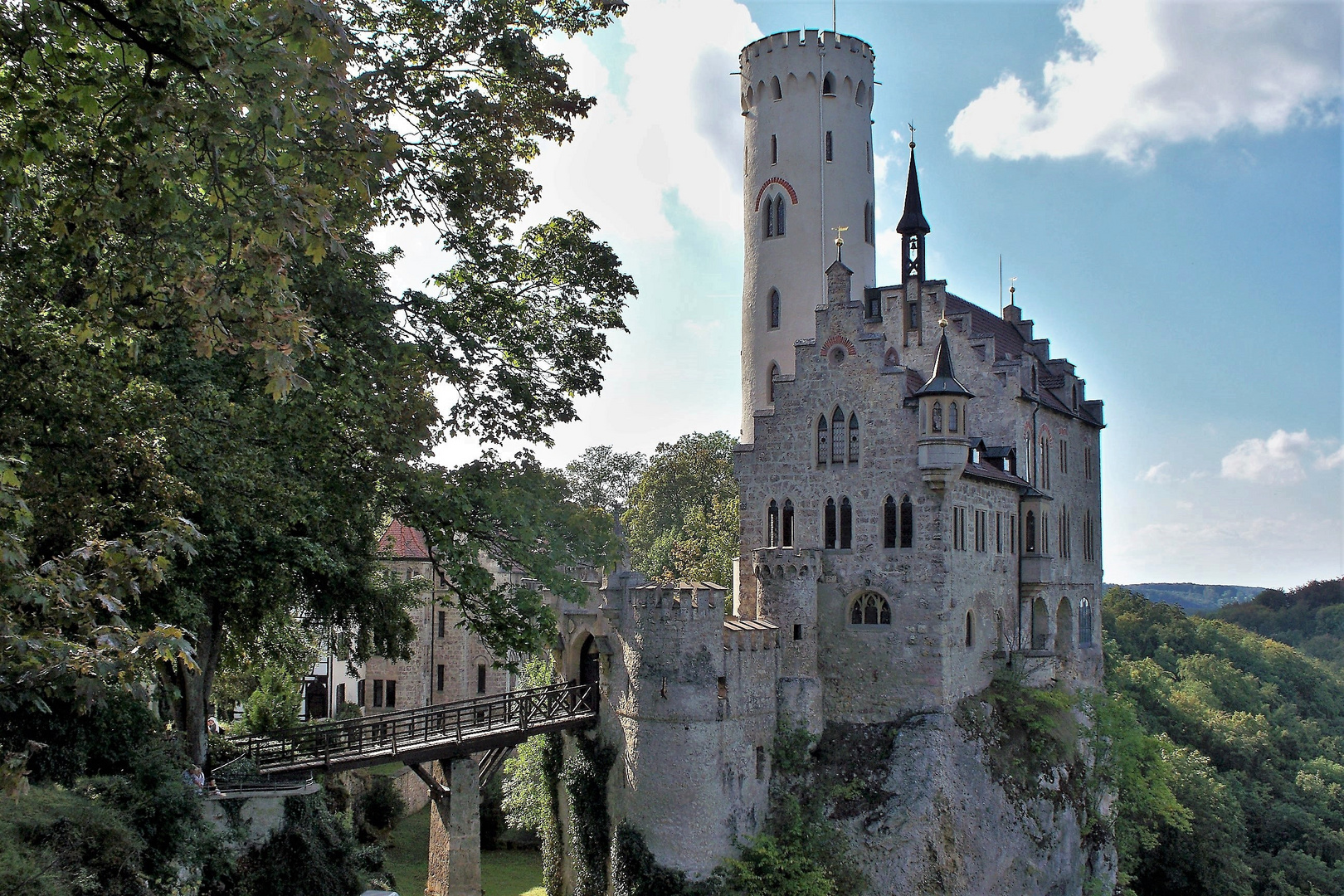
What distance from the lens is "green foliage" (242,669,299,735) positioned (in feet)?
116

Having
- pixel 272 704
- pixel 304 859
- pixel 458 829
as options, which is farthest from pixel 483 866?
pixel 304 859

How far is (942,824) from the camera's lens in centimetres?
3002

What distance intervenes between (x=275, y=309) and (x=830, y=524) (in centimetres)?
2638

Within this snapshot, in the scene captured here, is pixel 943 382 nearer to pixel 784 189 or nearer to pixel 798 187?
pixel 798 187

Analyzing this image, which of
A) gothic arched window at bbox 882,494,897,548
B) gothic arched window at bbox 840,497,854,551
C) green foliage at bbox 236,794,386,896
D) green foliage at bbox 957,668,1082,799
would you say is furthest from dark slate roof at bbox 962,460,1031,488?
green foliage at bbox 236,794,386,896

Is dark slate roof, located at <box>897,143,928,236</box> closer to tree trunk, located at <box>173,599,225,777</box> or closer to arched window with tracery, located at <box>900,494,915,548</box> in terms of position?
arched window with tracery, located at <box>900,494,915,548</box>

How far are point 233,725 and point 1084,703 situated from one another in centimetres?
3063

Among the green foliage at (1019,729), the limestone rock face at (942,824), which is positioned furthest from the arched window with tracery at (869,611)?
the green foliage at (1019,729)

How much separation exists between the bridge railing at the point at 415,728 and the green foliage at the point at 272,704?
14.7 ft

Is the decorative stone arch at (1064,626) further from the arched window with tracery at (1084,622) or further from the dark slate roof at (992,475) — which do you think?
the dark slate roof at (992,475)

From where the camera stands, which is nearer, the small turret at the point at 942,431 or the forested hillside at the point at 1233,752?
the small turret at the point at 942,431

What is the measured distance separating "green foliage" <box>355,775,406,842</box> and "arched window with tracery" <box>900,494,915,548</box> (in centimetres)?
2071

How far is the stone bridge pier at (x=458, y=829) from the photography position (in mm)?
29078

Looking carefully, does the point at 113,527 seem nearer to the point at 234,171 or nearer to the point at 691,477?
the point at 234,171
